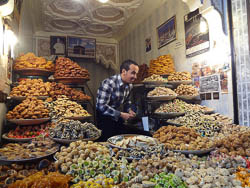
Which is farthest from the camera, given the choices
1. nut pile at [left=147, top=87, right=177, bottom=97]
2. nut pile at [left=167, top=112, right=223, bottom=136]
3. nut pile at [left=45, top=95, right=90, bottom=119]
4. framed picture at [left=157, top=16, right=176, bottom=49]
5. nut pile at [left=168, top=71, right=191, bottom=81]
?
framed picture at [left=157, top=16, right=176, bottom=49]

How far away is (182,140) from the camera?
171 centimetres

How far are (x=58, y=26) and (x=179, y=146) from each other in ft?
20.0

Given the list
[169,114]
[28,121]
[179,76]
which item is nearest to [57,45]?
[179,76]

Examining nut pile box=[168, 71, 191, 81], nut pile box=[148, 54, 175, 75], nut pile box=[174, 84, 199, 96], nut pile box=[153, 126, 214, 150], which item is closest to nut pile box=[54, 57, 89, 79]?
nut pile box=[148, 54, 175, 75]

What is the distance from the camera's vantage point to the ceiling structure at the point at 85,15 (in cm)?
479

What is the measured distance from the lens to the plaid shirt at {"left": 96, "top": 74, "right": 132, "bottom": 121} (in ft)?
9.48

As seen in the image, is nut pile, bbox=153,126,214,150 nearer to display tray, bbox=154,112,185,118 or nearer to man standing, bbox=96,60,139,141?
man standing, bbox=96,60,139,141

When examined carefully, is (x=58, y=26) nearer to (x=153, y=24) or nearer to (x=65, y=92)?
(x=153, y=24)

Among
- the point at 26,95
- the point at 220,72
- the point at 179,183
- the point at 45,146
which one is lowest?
the point at 179,183

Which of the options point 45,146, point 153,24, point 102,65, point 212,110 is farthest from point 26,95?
point 102,65

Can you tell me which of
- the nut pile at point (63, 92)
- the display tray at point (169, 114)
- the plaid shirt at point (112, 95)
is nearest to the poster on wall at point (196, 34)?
the display tray at point (169, 114)

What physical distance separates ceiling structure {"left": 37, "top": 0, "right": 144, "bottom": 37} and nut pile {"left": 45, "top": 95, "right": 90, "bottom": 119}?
3.12 m

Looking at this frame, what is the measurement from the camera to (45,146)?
157 centimetres

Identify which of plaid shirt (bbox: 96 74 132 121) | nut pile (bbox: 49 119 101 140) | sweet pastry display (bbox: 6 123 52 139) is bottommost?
sweet pastry display (bbox: 6 123 52 139)
